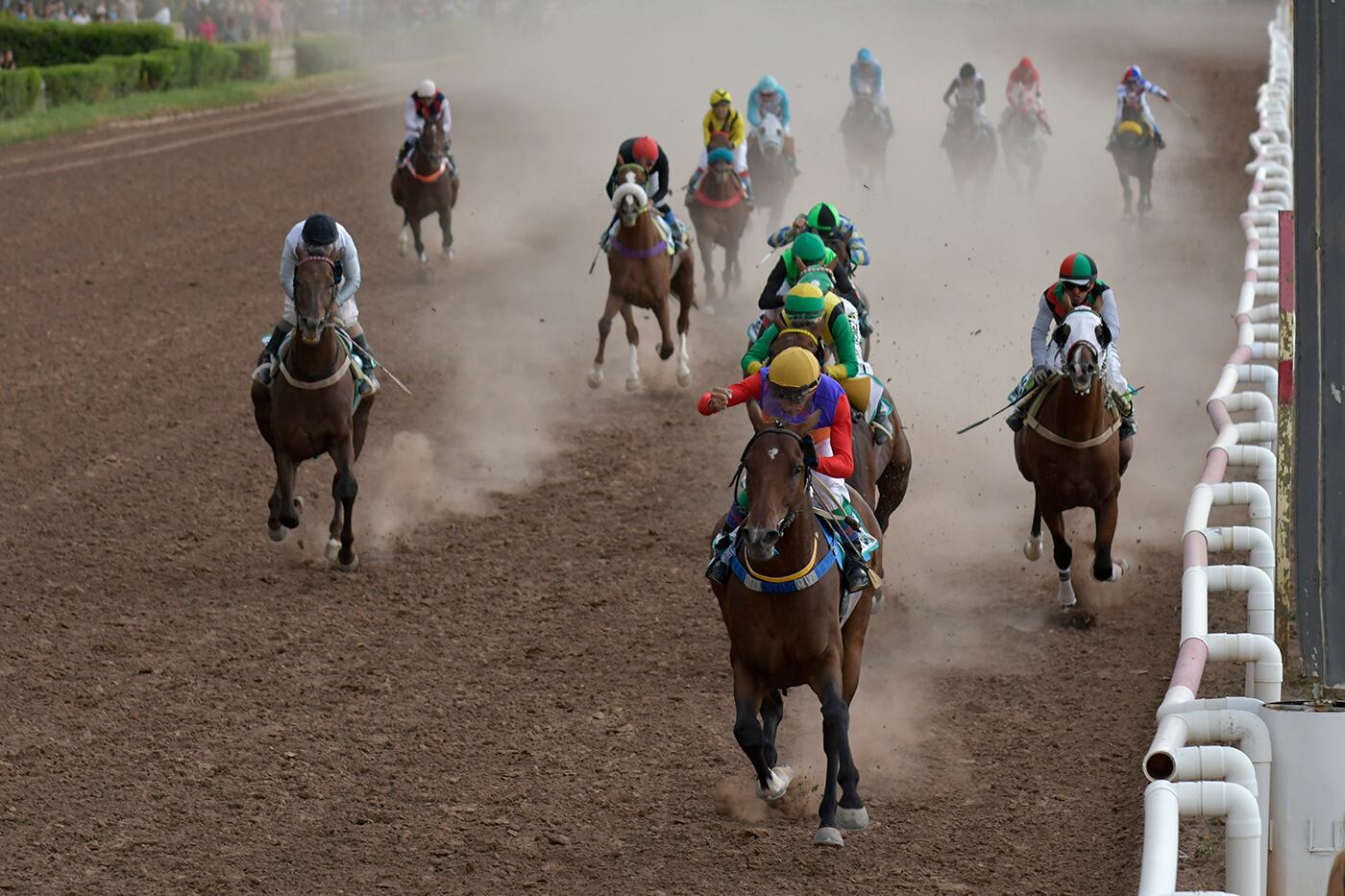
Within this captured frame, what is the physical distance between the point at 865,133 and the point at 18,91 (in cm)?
1474

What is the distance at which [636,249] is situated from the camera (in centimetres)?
1488

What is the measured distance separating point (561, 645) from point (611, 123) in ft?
84.2

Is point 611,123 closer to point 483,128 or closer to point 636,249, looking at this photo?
point 483,128

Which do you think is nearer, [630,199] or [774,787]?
[774,787]

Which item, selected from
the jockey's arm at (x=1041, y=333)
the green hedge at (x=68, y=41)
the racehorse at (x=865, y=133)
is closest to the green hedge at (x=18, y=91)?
the green hedge at (x=68, y=41)

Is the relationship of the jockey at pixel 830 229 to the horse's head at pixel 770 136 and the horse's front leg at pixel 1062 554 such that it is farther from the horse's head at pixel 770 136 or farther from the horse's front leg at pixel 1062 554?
the horse's head at pixel 770 136

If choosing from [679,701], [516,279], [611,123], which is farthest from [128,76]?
[679,701]

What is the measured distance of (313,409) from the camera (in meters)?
10.8

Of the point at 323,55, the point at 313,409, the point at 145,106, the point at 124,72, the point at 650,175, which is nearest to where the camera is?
the point at 313,409

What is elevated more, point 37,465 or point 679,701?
point 37,465

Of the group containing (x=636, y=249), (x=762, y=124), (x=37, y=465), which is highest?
(x=762, y=124)

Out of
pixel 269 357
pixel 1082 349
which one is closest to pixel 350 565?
pixel 269 357

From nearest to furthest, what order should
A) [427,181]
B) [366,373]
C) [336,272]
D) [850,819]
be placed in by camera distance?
1. [850,819]
2. [336,272]
3. [366,373]
4. [427,181]

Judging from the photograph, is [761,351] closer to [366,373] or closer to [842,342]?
[842,342]
